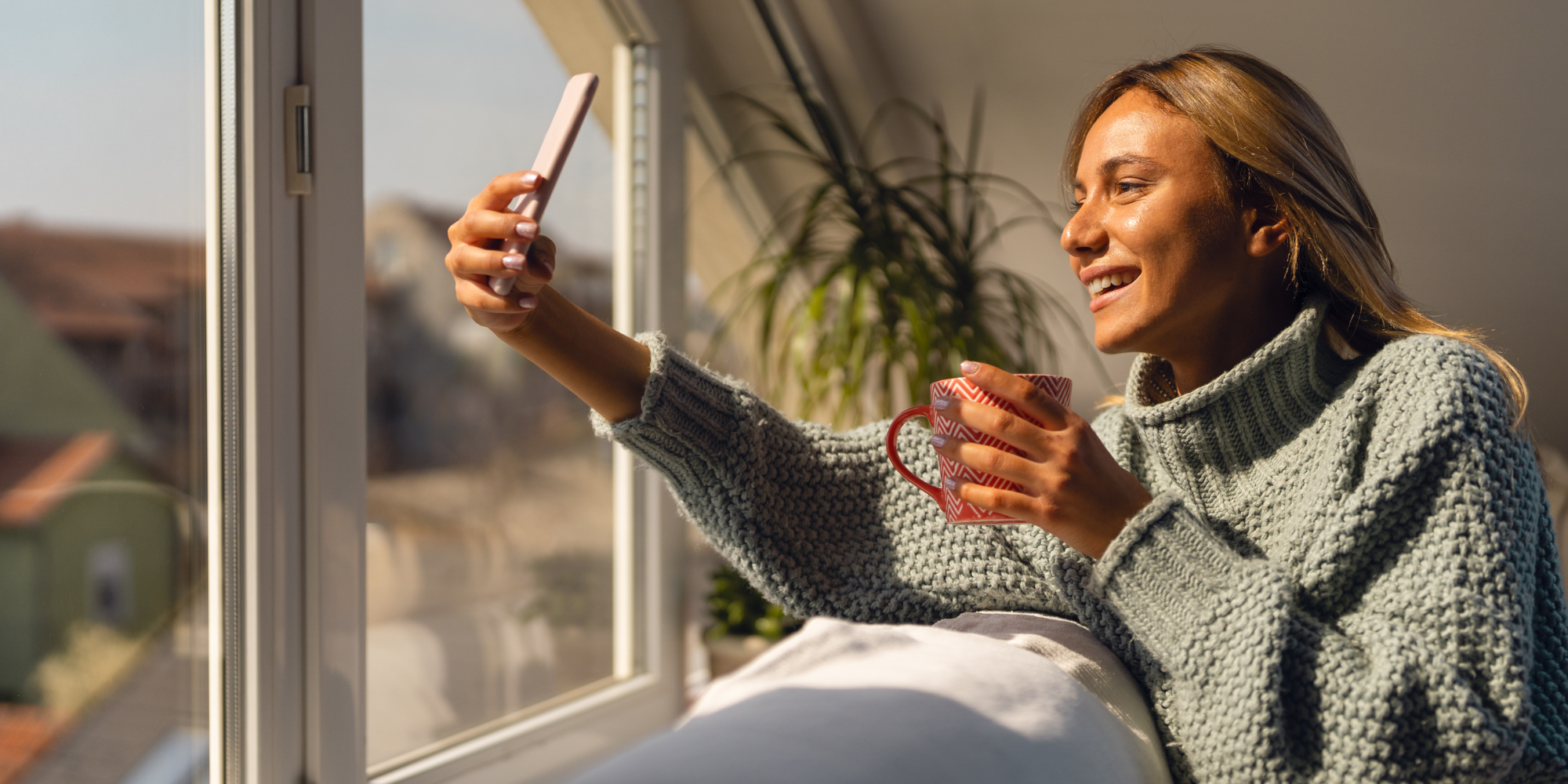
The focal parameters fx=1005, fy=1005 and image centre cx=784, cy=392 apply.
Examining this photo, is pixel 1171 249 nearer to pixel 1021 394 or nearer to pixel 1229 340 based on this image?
pixel 1229 340

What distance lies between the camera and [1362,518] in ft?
2.26

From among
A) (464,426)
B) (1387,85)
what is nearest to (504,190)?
(464,426)

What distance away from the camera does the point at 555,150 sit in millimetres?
708

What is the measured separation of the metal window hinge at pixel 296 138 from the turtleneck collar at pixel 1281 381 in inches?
36.0

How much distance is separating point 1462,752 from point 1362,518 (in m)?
0.15

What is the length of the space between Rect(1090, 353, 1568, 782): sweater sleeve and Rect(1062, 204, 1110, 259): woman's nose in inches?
10.7

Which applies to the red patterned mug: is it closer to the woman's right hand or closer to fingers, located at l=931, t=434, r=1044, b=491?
fingers, located at l=931, t=434, r=1044, b=491

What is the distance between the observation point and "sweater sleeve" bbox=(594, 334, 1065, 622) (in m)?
0.85

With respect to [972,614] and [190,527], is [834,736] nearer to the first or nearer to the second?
[972,614]

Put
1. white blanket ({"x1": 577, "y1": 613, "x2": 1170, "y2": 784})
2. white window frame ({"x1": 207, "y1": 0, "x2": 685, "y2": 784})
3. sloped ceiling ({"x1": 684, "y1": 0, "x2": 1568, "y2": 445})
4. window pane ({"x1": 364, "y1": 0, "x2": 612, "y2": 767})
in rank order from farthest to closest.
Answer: sloped ceiling ({"x1": 684, "y1": 0, "x2": 1568, "y2": 445}) < window pane ({"x1": 364, "y1": 0, "x2": 612, "y2": 767}) < white window frame ({"x1": 207, "y1": 0, "x2": 685, "y2": 784}) < white blanket ({"x1": 577, "y1": 613, "x2": 1170, "y2": 784})

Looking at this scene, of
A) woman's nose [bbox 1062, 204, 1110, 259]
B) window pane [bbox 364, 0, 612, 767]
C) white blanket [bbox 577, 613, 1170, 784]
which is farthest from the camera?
window pane [bbox 364, 0, 612, 767]

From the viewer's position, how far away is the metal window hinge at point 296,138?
1087 mm

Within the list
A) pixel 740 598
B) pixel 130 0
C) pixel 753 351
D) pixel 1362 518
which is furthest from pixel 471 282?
pixel 753 351

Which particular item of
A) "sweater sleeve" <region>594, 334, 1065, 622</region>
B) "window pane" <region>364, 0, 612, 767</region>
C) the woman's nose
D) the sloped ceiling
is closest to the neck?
the woman's nose
